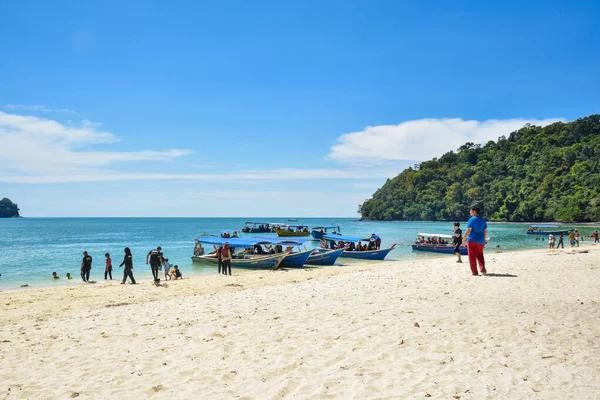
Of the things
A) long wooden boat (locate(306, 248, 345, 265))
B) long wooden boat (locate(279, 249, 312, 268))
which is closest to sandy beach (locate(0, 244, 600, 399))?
long wooden boat (locate(279, 249, 312, 268))

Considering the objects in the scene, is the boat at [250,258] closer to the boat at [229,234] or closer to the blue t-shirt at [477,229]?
the boat at [229,234]

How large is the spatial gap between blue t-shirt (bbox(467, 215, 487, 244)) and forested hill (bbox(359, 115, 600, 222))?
396 ft

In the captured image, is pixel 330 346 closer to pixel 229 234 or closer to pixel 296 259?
pixel 296 259

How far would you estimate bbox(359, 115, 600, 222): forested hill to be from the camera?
12509 centimetres

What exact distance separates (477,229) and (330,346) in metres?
8.52

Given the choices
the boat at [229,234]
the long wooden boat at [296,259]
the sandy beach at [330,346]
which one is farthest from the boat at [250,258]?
the sandy beach at [330,346]

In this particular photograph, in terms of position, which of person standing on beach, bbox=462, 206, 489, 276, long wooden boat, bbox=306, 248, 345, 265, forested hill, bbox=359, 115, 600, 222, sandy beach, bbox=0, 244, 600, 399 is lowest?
long wooden boat, bbox=306, 248, 345, 265

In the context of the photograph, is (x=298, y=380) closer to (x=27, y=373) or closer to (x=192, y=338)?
(x=192, y=338)

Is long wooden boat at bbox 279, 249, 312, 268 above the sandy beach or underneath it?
underneath

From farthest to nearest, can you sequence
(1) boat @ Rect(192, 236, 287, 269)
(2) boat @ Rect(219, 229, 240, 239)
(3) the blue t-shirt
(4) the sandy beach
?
(2) boat @ Rect(219, 229, 240, 239), (1) boat @ Rect(192, 236, 287, 269), (3) the blue t-shirt, (4) the sandy beach

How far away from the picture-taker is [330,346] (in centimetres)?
771

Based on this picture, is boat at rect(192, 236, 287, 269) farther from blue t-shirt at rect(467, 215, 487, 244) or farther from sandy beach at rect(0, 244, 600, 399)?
blue t-shirt at rect(467, 215, 487, 244)

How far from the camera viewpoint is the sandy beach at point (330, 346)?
6023mm

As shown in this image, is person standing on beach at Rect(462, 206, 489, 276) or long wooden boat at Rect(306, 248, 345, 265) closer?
person standing on beach at Rect(462, 206, 489, 276)
